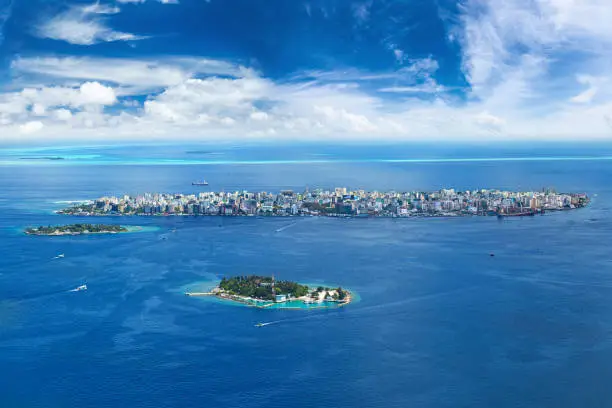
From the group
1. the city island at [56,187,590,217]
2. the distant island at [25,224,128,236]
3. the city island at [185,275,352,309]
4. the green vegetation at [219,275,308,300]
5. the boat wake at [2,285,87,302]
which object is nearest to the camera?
the city island at [185,275,352,309]

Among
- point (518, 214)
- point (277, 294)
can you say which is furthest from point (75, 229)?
point (518, 214)

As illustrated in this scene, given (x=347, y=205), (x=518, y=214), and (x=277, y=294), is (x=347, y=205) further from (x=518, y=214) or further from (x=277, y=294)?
(x=277, y=294)

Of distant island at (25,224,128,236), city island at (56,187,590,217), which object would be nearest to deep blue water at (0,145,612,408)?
distant island at (25,224,128,236)

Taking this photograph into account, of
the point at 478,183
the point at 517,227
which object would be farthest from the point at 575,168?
the point at 517,227

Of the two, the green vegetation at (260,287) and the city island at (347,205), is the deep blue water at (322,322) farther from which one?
the city island at (347,205)

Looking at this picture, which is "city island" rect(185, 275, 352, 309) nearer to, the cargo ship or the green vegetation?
the green vegetation

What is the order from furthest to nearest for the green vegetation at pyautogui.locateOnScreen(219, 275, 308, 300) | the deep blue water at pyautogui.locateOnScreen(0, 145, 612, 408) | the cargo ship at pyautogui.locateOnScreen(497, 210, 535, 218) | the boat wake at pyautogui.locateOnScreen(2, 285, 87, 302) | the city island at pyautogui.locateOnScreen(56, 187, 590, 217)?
the city island at pyautogui.locateOnScreen(56, 187, 590, 217) → the cargo ship at pyautogui.locateOnScreen(497, 210, 535, 218) → the boat wake at pyautogui.locateOnScreen(2, 285, 87, 302) → the green vegetation at pyautogui.locateOnScreen(219, 275, 308, 300) → the deep blue water at pyautogui.locateOnScreen(0, 145, 612, 408)

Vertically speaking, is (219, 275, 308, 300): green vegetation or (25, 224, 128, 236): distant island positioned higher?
(25, 224, 128, 236): distant island
